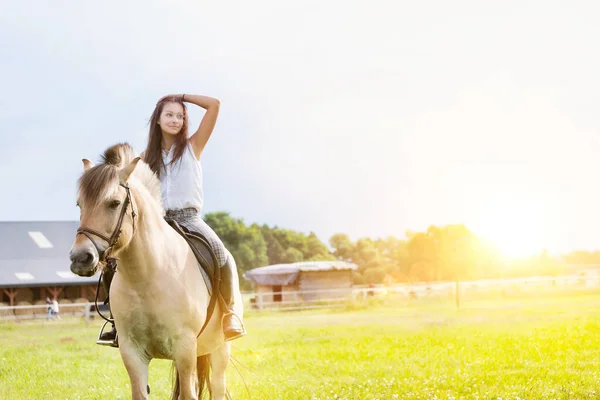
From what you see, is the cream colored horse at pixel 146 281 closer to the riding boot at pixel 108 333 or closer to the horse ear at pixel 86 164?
the horse ear at pixel 86 164

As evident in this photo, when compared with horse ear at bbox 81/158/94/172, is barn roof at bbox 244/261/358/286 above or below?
below

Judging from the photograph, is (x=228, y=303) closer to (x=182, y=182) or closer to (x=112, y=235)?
(x=182, y=182)

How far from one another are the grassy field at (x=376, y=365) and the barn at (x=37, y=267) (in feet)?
62.9

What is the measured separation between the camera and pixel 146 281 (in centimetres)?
509

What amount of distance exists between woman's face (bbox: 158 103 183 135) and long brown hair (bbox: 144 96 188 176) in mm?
58

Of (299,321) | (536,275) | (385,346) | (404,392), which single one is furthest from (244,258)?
(404,392)

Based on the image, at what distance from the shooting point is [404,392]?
30.2 ft

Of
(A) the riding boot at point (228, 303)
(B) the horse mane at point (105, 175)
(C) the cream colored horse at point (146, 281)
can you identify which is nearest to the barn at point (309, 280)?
(A) the riding boot at point (228, 303)

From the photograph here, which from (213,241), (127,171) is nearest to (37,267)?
(213,241)

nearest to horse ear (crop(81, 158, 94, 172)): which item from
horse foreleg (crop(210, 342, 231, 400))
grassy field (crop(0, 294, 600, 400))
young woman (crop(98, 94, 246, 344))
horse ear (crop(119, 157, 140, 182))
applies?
horse ear (crop(119, 157, 140, 182))

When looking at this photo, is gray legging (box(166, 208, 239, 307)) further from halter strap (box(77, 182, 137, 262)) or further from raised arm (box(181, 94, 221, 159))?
halter strap (box(77, 182, 137, 262))

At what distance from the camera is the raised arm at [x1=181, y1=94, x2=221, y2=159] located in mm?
6051

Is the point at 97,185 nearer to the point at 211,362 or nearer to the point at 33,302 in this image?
the point at 211,362

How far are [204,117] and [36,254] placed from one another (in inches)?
1562
